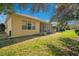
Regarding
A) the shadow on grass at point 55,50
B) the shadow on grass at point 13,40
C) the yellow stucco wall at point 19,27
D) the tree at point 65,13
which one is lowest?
the shadow on grass at point 55,50

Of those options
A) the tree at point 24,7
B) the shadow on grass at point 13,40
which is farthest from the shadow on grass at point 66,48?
the tree at point 24,7

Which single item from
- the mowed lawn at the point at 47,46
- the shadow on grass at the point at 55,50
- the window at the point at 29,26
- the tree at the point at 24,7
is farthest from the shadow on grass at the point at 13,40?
the tree at the point at 24,7

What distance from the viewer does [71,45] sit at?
7176 mm

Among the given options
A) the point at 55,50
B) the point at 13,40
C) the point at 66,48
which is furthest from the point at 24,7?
the point at 66,48

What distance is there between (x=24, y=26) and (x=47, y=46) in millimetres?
652

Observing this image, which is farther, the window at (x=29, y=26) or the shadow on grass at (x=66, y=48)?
the window at (x=29, y=26)

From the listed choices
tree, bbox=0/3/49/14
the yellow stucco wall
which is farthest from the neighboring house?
tree, bbox=0/3/49/14

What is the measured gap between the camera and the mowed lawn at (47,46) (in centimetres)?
707

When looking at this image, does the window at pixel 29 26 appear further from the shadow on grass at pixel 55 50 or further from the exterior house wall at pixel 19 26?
the shadow on grass at pixel 55 50

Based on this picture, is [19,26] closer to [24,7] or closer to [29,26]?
[29,26]

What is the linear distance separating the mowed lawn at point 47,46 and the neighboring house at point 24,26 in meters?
0.19

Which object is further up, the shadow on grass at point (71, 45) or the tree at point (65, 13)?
the tree at point (65, 13)

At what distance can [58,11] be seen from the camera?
7.17 m

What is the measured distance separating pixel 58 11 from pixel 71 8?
28 cm
